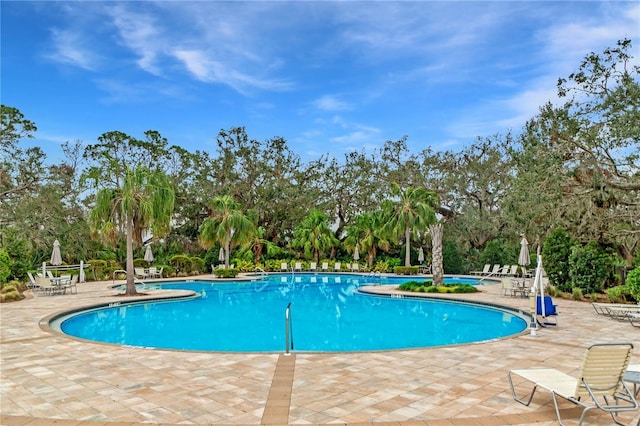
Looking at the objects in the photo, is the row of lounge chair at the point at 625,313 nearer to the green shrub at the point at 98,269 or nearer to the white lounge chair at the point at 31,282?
the white lounge chair at the point at 31,282

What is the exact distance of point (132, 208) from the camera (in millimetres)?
16500

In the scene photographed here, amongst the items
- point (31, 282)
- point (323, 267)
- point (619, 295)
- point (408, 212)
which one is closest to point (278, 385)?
point (619, 295)

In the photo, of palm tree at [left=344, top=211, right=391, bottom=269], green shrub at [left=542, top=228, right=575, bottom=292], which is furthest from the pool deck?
palm tree at [left=344, top=211, right=391, bottom=269]

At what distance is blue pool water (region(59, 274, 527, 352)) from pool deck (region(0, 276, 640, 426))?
7.68 ft

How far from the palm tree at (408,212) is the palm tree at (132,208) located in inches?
558

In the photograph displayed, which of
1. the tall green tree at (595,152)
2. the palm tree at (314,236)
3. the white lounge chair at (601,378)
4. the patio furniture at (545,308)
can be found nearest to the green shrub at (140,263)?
the palm tree at (314,236)

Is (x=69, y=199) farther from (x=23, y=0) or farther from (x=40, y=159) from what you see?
(x=23, y=0)

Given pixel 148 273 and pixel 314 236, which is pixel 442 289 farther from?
pixel 148 273

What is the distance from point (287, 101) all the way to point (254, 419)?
2028cm

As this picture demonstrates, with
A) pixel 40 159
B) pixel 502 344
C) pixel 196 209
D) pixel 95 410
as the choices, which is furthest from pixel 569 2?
pixel 196 209

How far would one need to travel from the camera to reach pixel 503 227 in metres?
31.4

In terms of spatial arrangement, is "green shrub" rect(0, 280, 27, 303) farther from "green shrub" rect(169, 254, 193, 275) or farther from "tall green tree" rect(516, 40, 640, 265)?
"tall green tree" rect(516, 40, 640, 265)

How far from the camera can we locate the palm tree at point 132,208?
651 inches

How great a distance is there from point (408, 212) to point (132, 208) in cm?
1594
